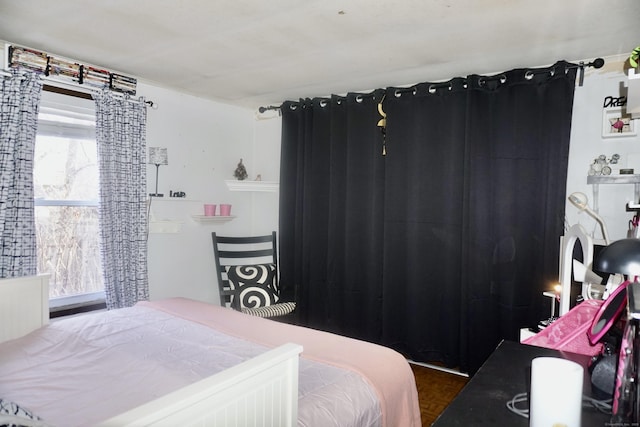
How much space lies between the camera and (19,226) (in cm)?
257

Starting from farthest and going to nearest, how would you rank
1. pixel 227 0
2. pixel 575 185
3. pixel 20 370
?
1. pixel 575 185
2. pixel 227 0
3. pixel 20 370

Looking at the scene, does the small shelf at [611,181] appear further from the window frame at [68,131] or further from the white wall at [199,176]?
the window frame at [68,131]

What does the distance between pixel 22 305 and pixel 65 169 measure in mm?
1183

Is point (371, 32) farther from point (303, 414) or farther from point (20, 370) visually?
point (20, 370)

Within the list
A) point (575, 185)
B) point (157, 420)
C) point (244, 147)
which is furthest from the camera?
point (244, 147)

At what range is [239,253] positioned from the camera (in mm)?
3885

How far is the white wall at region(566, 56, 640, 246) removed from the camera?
265 centimetres

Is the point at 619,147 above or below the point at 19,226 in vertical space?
above

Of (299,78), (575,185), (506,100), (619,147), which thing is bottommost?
(575,185)

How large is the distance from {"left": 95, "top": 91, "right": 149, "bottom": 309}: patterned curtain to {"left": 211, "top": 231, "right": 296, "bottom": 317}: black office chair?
27.4 inches

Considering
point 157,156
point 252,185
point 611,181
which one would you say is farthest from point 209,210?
point 611,181

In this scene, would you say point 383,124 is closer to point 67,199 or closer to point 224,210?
point 224,210

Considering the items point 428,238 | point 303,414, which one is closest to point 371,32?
point 428,238

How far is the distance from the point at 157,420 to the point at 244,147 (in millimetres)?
3579
